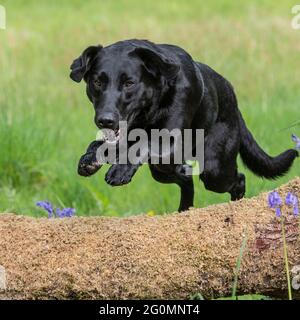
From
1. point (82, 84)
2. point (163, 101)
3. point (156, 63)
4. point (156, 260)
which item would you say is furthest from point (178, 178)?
point (82, 84)

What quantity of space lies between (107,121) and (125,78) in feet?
1.09

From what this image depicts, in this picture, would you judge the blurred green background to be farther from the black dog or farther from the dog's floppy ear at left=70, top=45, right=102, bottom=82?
the dog's floppy ear at left=70, top=45, right=102, bottom=82

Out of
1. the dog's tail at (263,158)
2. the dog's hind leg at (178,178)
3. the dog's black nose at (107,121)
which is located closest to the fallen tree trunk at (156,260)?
the dog's black nose at (107,121)

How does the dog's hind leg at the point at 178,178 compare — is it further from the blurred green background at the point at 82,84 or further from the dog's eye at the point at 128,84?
the dog's eye at the point at 128,84

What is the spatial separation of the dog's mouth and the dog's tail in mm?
1626

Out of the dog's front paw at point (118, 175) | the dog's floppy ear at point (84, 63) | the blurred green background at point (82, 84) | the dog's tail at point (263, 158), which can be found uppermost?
the blurred green background at point (82, 84)

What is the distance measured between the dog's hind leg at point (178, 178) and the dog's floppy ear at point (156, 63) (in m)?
0.53

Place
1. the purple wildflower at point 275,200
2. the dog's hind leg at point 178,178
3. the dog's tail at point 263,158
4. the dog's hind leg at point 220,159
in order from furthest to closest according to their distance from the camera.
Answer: the dog's tail at point 263,158 < the dog's hind leg at point 220,159 < the dog's hind leg at point 178,178 < the purple wildflower at point 275,200

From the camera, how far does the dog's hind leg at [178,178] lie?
567 centimetres

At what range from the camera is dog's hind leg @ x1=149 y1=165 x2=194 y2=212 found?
5.67m

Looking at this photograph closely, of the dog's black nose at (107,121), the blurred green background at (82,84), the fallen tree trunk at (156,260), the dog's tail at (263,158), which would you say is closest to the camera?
the fallen tree trunk at (156,260)

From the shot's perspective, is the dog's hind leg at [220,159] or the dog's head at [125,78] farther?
the dog's hind leg at [220,159]
